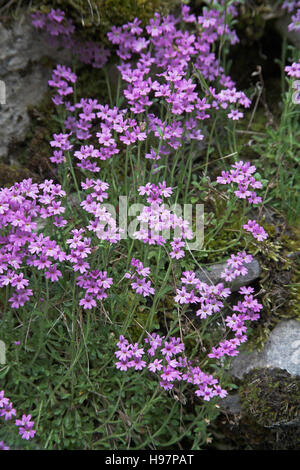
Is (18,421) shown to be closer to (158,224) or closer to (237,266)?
(158,224)

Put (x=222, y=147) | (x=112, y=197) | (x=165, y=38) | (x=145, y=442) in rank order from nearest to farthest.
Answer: (x=145, y=442) → (x=112, y=197) → (x=165, y=38) → (x=222, y=147)

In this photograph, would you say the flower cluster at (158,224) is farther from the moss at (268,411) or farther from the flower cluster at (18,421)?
the flower cluster at (18,421)

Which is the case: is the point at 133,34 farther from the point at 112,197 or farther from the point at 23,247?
the point at 23,247

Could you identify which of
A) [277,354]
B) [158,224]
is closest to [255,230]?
[158,224]

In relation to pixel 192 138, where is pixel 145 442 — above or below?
below

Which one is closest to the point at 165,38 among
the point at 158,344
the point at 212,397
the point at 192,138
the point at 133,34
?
the point at 133,34

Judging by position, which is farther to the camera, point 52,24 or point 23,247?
point 52,24

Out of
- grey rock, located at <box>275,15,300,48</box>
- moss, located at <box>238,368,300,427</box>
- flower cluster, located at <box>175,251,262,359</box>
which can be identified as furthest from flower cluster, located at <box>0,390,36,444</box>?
grey rock, located at <box>275,15,300,48</box>
